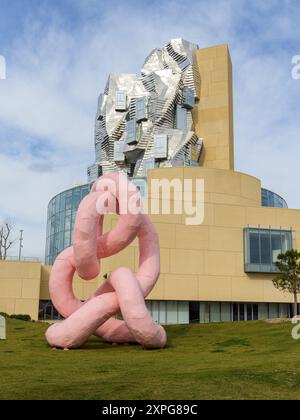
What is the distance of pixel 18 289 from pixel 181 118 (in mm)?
25376

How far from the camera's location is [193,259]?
136ft

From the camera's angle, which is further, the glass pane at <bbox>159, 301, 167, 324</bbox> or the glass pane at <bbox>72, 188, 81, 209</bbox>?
the glass pane at <bbox>72, 188, 81, 209</bbox>

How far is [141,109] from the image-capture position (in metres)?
58.8

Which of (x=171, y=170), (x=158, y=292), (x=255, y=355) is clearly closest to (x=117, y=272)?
(x=255, y=355)

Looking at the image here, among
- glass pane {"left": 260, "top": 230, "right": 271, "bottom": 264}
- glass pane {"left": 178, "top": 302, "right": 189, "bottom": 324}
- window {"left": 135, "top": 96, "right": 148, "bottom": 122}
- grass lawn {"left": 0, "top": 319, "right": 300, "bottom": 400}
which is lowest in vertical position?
grass lawn {"left": 0, "top": 319, "right": 300, "bottom": 400}

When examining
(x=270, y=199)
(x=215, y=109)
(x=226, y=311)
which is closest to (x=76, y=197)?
(x=215, y=109)

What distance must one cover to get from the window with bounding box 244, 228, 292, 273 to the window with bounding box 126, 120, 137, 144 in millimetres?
20889

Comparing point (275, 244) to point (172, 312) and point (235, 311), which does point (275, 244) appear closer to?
point (235, 311)

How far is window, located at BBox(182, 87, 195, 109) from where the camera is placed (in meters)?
56.4

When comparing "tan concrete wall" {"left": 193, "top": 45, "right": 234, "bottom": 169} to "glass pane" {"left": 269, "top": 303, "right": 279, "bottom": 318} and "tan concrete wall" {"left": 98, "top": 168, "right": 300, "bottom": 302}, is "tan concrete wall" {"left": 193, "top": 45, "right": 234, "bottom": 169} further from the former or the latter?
"glass pane" {"left": 269, "top": 303, "right": 279, "bottom": 318}

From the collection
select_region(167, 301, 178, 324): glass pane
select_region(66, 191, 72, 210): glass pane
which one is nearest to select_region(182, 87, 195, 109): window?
select_region(66, 191, 72, 210): glass pane

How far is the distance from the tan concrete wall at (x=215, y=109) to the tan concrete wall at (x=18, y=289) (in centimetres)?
2280
